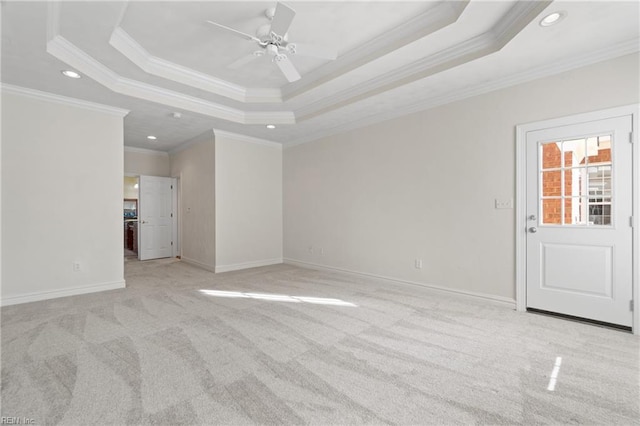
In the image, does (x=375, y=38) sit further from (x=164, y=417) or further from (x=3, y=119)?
(x=3, y=119)

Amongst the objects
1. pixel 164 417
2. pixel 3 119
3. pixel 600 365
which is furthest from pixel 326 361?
pixel 3 119

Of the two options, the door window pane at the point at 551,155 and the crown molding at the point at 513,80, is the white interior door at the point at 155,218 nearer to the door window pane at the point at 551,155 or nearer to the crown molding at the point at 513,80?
the crown molding at the point at 513,80

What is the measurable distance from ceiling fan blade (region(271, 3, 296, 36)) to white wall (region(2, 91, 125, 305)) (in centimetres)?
343

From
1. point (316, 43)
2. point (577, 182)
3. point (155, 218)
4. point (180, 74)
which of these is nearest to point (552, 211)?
point (577, 182)

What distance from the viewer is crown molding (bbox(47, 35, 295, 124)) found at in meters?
3.03

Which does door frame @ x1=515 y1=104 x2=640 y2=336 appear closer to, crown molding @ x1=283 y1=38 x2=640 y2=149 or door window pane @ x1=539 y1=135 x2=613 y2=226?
door window pane @ x1=539 y1=135 x2=613 y2=226

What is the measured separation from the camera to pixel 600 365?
2266mm

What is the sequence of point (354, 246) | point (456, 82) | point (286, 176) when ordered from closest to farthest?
point (456, 82), point (354, 246), point (286, 176)

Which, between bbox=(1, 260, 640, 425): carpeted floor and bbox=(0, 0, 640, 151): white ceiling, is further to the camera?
bbox=(0, 0, 640, 151): white ceiling

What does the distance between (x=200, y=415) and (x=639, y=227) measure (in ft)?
13.2

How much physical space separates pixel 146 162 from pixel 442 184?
22.1 ft

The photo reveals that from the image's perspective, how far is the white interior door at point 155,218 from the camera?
703 cm

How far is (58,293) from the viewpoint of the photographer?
4043 millimetres

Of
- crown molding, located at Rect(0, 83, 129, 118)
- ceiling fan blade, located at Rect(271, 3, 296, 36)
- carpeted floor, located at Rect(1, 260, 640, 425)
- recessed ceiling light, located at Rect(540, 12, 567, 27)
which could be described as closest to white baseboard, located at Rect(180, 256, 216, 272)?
carpeted floor, located at Rect(1, 260, 640, 425)
